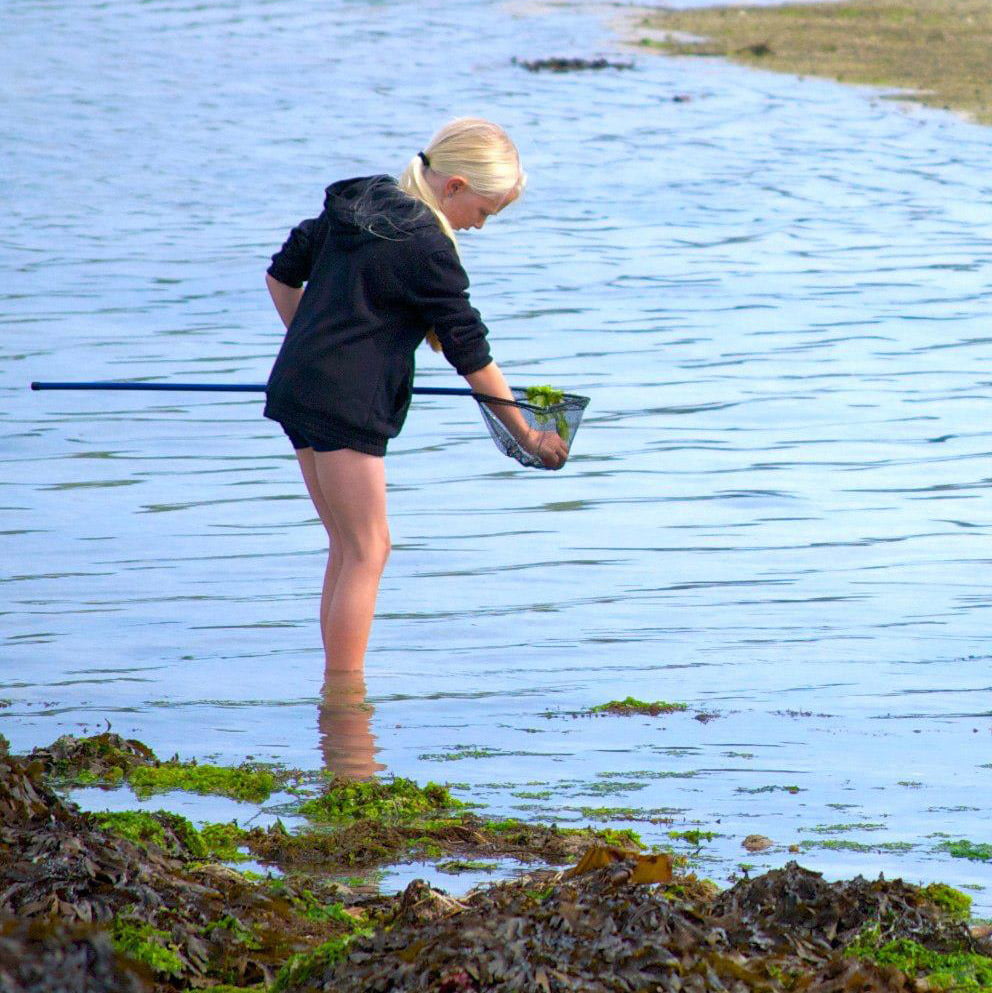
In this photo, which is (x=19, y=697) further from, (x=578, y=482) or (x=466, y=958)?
(x=578, y=482)

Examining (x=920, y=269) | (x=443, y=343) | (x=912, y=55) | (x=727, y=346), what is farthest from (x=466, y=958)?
(x=912, y=55)

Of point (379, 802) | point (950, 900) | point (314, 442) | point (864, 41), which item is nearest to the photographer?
point (950, 900)

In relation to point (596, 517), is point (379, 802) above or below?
above

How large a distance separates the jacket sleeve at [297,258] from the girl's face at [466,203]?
0.41 meters

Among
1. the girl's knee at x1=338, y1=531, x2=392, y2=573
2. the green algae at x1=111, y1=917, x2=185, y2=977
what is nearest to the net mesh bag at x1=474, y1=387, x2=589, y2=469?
the girl's knee at x1=338, y1=531, x2=392, y2=573

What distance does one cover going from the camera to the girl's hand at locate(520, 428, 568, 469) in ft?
18.4

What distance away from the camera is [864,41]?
97.1 feet

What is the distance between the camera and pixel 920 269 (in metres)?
14.6

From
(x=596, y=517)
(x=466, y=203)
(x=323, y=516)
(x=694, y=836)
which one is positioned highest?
(x=466, y=203)

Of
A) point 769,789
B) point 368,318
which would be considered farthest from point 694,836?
point 368,318

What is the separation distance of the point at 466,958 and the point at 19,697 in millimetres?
2865

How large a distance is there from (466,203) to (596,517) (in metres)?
2.86

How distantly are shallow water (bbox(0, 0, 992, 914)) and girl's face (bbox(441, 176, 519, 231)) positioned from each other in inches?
54.0

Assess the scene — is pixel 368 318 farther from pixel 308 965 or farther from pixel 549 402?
pixel 308 965
